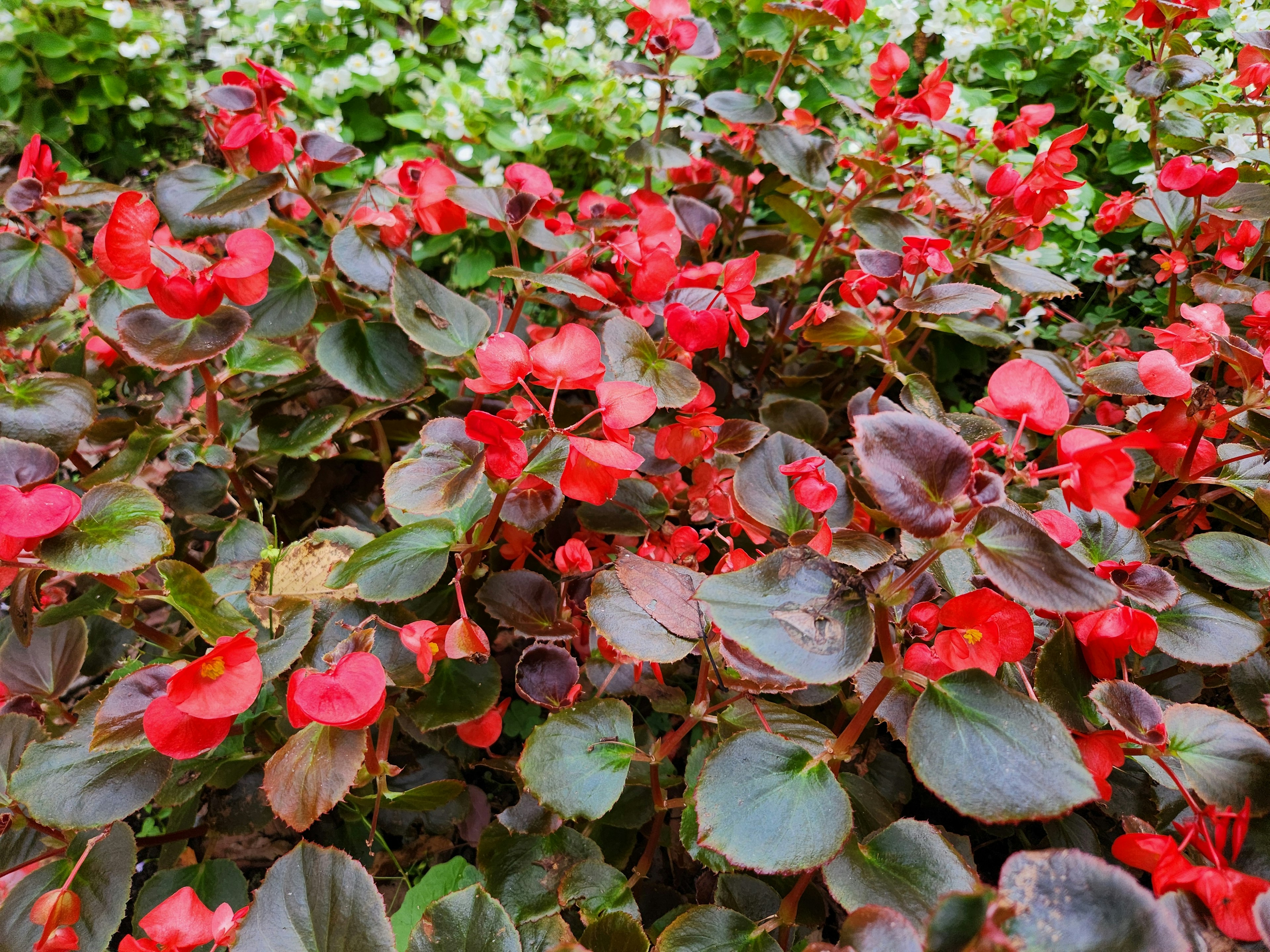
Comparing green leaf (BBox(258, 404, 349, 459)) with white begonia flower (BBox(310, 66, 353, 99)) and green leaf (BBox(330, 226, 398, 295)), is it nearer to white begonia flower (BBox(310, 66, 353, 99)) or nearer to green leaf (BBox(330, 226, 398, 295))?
green leaf (BBox(330, 226, 398, 295))

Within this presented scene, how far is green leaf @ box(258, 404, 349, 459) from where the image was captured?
100 cm

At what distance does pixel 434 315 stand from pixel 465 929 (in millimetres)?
660

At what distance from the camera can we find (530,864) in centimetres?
78

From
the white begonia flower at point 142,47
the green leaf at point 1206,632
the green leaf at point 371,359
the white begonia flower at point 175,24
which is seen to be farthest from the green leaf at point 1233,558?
the white begonia flower at point 175,24

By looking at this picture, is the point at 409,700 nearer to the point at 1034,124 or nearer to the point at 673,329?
the point at 673,329

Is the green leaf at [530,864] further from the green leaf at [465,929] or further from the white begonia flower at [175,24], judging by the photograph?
the white begonia flower at [175,24]

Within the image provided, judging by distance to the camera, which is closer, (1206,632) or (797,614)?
(797,614)

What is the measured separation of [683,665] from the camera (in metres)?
1.12

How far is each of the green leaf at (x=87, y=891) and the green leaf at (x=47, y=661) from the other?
0.70ft

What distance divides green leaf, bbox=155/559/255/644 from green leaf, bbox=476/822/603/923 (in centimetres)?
34

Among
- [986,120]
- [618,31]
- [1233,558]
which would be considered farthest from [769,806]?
[618,31]

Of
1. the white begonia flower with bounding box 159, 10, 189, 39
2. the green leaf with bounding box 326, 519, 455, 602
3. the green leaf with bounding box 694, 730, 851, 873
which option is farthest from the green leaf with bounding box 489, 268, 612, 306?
the white begonia flower with bounding box 159, 10, 189, 39

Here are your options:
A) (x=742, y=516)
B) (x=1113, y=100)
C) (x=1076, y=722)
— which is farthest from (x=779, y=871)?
(x=1113, y=100)

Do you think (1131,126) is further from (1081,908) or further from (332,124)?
(332,124)
